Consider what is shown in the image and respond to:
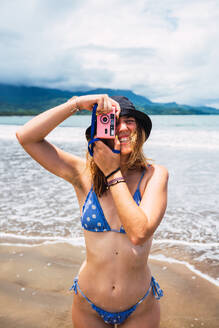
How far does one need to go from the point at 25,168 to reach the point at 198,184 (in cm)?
693

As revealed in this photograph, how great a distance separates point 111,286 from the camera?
225 cm

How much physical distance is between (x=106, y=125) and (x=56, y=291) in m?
3.03

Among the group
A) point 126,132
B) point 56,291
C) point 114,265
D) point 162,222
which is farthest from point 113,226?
point 162,222

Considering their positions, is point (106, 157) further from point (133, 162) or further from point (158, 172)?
point (158, 172)

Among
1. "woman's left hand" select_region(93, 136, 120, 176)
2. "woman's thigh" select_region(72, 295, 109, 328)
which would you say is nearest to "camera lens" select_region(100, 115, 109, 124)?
"woman's left hand" select_region(93, 136, 120, 176)

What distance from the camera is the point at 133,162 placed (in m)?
2.29

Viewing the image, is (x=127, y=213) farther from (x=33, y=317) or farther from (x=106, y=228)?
(x=33, y=317)

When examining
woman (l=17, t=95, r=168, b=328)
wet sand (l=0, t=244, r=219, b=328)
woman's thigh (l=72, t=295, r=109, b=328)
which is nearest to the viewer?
woman (l=17, t=95, r=168, b=328)

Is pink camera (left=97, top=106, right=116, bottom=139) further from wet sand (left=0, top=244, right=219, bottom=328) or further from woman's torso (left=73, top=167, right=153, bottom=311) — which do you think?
wet sand (left=0, top=244, right=219, bottom=328)

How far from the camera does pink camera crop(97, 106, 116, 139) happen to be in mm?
2037

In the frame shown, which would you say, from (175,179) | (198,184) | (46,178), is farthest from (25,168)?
(198,184)

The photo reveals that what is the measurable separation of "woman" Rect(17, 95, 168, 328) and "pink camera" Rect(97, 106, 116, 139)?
0.05 m

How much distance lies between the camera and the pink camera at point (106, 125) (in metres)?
2.04

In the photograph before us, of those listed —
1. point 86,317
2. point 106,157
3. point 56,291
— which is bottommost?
point 56,291
